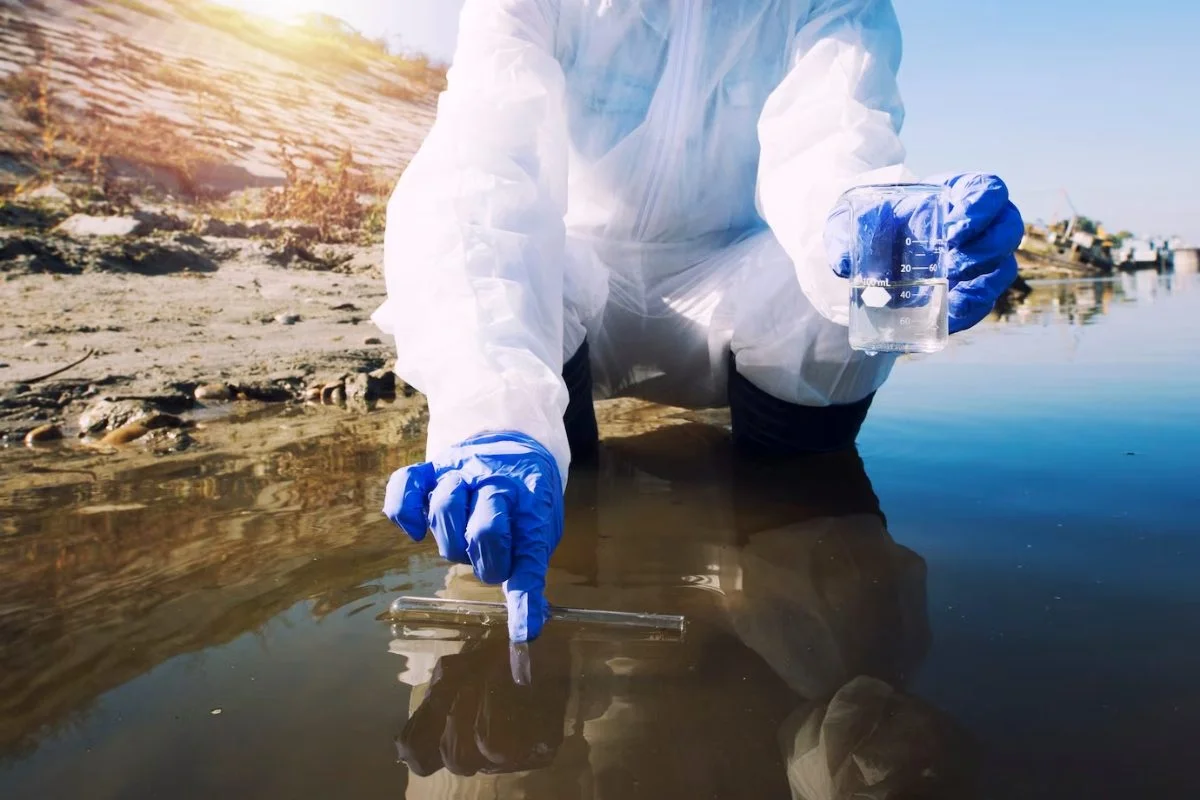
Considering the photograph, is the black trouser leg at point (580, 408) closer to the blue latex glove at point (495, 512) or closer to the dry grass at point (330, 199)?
the blue latex glove at point (495, 512)

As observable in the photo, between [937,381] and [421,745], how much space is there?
2.69m

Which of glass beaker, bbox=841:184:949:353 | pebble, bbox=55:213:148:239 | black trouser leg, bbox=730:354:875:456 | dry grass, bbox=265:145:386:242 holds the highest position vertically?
dry grass, bbox=265:145:386:242

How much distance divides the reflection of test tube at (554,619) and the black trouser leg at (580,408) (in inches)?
27.0

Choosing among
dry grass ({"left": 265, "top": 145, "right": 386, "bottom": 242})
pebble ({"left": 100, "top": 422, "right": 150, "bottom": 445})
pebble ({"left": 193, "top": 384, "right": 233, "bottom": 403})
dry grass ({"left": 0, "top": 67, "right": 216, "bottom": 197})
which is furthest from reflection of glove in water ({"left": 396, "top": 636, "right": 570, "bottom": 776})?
dry grass ({"left": 265, "top": 145, "right": 386, "bottom": 242})

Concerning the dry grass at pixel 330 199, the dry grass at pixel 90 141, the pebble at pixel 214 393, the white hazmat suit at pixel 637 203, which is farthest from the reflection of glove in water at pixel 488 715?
the dry grass at pixel 330 199

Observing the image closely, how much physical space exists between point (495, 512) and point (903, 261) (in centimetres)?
62

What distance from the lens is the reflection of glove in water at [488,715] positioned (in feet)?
2.67

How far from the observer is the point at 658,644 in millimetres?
1042

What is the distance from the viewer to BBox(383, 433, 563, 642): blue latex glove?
0.93 m

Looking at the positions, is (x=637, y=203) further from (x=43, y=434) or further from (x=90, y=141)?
(x=90, y=141)

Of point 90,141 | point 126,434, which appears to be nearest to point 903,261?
point 126,434

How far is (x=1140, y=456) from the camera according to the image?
6.00 ft

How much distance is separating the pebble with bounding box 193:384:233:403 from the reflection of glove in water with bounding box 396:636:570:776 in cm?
228

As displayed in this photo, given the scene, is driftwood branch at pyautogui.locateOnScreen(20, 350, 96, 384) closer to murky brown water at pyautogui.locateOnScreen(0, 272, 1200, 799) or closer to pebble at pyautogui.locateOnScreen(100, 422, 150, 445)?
pebble at pyautogui.locateOnScreen(100, 422, 150, 445)
